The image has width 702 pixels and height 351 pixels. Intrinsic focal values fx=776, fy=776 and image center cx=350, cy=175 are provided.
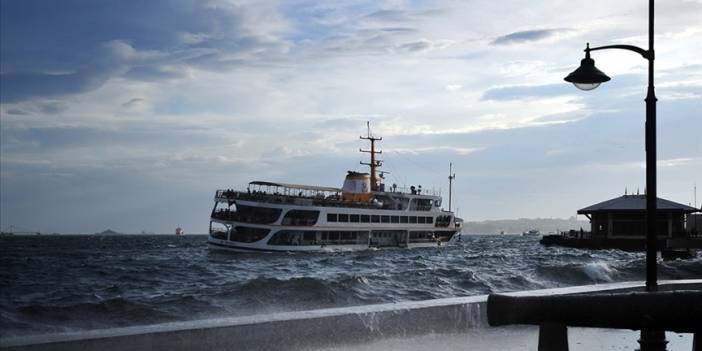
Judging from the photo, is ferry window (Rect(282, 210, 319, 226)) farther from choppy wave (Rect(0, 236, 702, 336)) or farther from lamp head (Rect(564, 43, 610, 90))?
lamp head (Rect(564, 43, 610, 90))

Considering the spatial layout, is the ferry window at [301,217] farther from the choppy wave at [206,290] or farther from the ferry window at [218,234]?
the choppy wave at [206,290]

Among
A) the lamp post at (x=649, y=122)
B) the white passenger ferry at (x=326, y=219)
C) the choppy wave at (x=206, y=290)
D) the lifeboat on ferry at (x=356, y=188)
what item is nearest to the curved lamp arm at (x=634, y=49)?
the lamp post at (x=649, y=122)

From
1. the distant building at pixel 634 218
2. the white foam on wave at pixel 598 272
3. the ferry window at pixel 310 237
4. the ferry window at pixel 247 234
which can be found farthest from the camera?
the distant building at pixel 634 218

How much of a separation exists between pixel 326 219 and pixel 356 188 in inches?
415

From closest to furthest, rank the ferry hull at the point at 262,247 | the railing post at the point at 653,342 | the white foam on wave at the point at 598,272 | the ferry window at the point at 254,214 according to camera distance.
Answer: the railing post at the point at 653,342 < the white foam on wave at the point at 598,272 < the ferry hull at the point at 262,247 < the ferry window at the point at 254,214

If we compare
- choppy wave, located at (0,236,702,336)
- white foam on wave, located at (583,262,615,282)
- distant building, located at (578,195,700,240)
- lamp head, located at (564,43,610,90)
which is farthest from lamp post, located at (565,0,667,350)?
distant building, located at (578,195,700,240)

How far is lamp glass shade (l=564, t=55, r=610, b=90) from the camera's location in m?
8.71

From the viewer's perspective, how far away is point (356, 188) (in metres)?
68.8

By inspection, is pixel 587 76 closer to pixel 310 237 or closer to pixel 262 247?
pixel 262 247

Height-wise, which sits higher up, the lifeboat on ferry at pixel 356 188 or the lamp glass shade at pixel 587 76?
the lifeboat on ferry at pixel 356 188

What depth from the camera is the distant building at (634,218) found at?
70500 millimetres

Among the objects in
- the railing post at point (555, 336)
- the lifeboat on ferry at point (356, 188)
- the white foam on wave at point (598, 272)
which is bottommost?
the white foam on wave at point (598, 272)

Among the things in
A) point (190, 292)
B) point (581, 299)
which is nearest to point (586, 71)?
point (581, 299)

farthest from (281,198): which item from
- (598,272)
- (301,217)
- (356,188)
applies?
(598,272)
